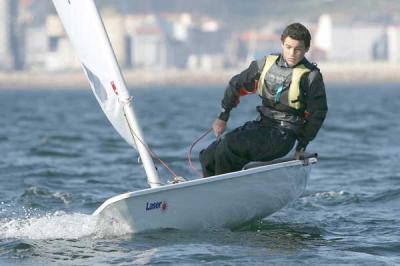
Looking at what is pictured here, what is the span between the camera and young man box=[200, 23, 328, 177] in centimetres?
789

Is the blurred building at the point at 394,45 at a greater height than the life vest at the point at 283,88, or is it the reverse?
the life vest at the point at 283,88

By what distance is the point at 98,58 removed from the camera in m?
7.90

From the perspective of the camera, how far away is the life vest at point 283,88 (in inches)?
312

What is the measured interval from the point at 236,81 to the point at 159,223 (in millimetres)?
1235

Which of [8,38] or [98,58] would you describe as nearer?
[98,58]

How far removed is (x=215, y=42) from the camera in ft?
529

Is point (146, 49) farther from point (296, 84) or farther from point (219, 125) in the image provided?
point (296, 84)

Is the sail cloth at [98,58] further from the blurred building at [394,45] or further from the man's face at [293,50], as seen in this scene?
the blurred building at [394,45]

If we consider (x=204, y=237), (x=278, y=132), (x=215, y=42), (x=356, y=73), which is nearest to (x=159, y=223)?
(x=204, y=237)

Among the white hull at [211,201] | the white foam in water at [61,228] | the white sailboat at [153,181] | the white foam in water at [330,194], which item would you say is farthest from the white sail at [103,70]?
the white foam in water at [330,194]

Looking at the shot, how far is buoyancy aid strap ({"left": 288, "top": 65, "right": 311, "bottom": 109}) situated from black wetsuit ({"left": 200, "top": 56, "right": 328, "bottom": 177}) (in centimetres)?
3

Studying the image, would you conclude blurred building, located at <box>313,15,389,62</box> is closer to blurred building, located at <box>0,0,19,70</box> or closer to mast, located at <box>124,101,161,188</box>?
blurred building, located at <box>0,0,19,70</box>

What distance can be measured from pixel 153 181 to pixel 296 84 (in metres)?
1.23

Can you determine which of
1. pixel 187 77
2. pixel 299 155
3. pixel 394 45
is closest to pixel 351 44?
pixel 394 45
